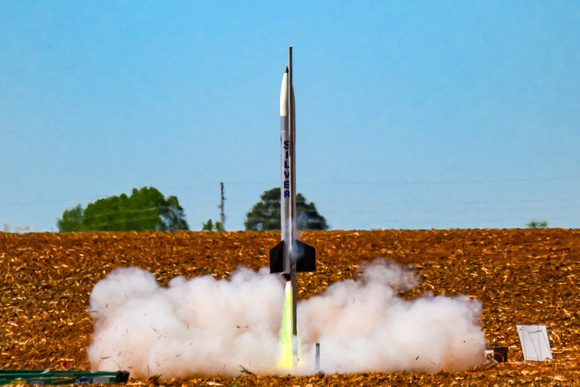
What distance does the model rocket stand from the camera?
2394 centimetres

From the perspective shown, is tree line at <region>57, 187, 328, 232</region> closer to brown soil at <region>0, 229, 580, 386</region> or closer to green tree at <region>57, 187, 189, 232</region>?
green tree at <region>57, 187, 189, 232</region>

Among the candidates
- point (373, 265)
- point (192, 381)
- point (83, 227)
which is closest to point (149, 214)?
point (83, 227)

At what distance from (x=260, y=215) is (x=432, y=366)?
198 ft

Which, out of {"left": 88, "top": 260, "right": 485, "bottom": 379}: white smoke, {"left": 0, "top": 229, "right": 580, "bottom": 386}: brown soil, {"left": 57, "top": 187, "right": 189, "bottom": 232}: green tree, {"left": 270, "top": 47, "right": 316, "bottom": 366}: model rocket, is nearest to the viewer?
{"left": 88, "top": 260, "right": 485, "bottom": 379}: white smoke

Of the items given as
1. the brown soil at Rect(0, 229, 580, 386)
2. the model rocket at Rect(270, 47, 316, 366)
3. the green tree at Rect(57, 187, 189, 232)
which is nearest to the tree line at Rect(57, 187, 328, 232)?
the green tree at Rect(57, 187, 189, 232)

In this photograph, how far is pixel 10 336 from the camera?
32406mm

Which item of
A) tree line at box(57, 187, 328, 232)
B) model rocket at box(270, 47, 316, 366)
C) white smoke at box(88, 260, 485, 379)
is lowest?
white smoke at box(88, 260, 485, 379)

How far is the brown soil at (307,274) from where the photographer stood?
32.1 m

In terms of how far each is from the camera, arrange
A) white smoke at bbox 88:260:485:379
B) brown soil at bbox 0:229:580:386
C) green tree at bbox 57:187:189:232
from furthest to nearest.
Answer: green tree at bbox 57:187:189:232 → brown soil at bbox 0:229:580:386 → white smoke at bbox 88:260:485:379

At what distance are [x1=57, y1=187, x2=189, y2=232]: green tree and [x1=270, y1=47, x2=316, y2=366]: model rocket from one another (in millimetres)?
56977

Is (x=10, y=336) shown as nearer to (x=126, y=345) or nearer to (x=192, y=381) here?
(x=126, y=345)

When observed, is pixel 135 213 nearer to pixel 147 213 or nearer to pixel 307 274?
pixel 147 213

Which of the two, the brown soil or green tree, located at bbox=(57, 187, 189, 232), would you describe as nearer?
the brown soil

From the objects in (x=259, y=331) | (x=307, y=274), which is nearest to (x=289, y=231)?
(x=259, y=331)
